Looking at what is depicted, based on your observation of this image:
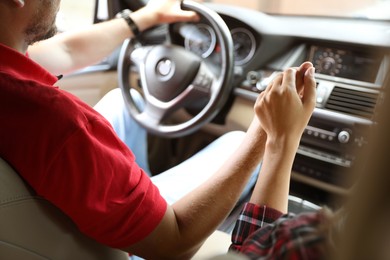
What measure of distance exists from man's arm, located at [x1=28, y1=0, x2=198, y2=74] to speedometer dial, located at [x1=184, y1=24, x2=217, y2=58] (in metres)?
0.17

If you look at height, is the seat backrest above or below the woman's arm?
below

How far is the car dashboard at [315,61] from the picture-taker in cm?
141

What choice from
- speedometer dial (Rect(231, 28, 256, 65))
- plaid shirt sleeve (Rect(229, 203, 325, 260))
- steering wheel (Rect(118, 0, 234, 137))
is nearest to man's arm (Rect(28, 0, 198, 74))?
steering wheel (Rect(118, 0, 234, 137))

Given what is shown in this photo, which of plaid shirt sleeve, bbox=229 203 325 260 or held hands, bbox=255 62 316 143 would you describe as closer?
plaid shirt sleeve, bbox=229 203 325 260

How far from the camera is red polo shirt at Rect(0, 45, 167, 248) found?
2.29 feet

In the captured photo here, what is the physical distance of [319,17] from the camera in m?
1.62

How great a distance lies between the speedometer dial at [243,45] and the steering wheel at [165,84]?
17 centimetres

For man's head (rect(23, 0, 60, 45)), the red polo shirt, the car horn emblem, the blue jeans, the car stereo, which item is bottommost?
the blue jeans

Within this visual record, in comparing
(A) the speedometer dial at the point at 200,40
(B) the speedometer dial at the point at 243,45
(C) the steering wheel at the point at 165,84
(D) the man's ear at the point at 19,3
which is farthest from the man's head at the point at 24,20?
(B) the speedometer dial at the point at 243,45

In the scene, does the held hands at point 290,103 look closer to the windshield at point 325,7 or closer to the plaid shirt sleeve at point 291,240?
the plaid shirt sleeve at point 291,240

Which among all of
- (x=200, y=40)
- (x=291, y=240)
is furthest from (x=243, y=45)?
(x=291, y=240)

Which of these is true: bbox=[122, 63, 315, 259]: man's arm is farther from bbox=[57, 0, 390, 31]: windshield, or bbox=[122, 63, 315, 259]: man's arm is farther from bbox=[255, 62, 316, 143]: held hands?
bbox=[57, 0, 390, 31]: windshield

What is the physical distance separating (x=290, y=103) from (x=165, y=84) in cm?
79

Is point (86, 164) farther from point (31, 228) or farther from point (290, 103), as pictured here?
point (290, 103)
